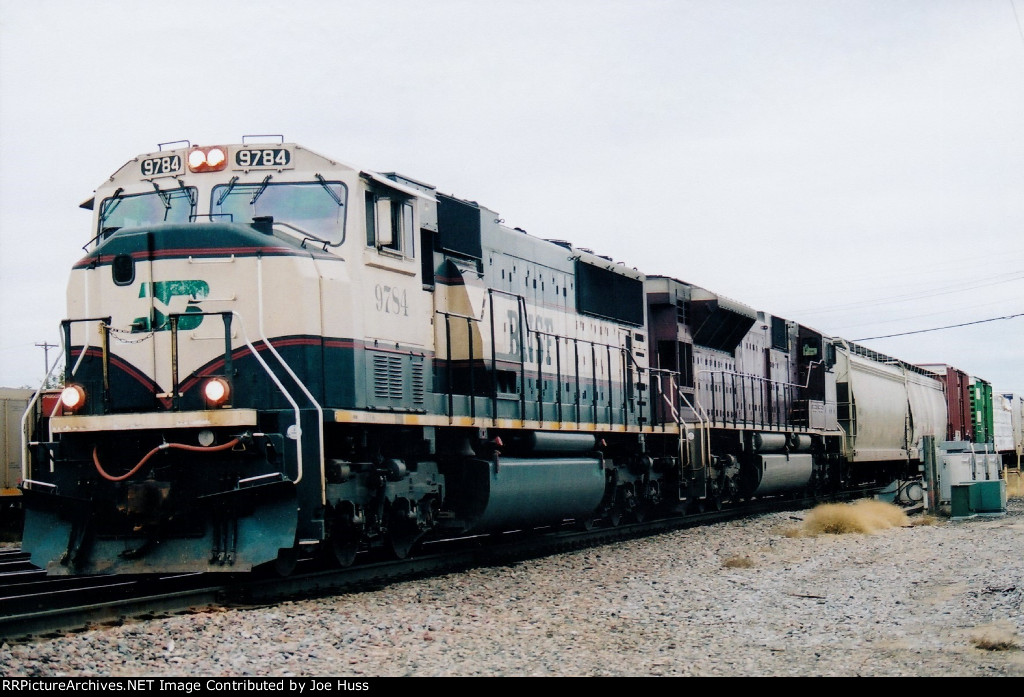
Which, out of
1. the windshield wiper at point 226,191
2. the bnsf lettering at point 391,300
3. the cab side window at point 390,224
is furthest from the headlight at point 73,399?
the cab side window at point 390,224

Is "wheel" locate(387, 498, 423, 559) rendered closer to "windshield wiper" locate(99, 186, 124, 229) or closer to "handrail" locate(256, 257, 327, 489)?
"handrail" locate(256, 257, 327, 489)

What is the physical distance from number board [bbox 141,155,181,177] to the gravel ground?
3.76 metres

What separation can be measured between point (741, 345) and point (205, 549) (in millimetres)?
13593

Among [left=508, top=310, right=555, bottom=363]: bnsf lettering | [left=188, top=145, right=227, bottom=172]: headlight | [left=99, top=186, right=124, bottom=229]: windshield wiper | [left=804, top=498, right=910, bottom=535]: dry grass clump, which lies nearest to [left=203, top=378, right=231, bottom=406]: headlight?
[left=188, top=145, right=227, bottom=172]: headlight

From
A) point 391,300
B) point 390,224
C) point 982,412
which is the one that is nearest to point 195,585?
point 391,300

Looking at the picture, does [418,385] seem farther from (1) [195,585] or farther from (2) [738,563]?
(2) [738,563]

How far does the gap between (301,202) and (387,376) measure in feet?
5.41

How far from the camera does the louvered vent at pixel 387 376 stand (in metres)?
9.59

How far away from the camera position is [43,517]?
28.9ft

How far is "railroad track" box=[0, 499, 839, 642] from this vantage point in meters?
7.47

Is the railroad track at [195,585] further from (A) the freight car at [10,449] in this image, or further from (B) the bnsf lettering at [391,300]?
(A) the freight car at [10,449]

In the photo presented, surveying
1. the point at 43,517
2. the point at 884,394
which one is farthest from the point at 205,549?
the point at 884,394

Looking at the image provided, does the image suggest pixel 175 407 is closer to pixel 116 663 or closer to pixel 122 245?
pixel 122 245

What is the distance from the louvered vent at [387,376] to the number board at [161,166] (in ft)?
7.58
